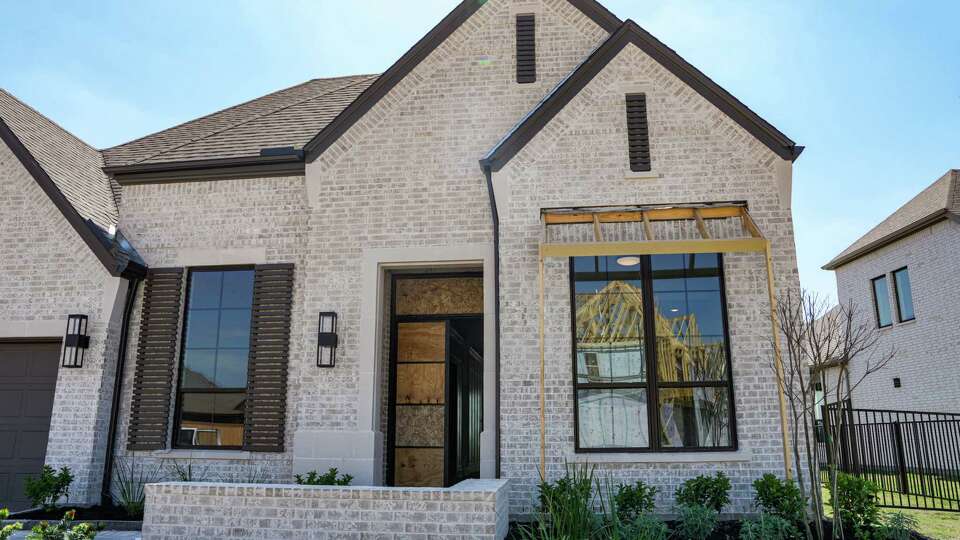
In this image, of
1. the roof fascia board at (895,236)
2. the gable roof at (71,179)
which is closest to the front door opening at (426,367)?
the gable roof at (71,179)

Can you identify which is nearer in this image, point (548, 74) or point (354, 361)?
point (354, 361)

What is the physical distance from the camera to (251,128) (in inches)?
493

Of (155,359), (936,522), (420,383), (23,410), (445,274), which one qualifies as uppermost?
(445,274)

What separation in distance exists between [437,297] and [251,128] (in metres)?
4.79

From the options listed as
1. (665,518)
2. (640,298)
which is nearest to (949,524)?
(665,518)

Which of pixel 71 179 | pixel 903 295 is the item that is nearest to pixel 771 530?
pixel 71 179

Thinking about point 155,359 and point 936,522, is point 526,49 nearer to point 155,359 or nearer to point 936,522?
point 155,359

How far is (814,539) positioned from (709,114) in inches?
223

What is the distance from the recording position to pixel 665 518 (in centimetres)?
854

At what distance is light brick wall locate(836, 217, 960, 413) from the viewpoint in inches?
699

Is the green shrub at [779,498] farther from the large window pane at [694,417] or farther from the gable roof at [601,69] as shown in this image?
the gable roof at [601,69]

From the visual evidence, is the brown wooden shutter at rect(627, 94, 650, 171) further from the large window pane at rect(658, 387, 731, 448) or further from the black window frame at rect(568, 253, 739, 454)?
the large window pane at rect(658, 387, 731, 448)

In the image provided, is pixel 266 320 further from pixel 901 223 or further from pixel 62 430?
pixel 901 223

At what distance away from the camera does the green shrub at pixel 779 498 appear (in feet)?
26.3
